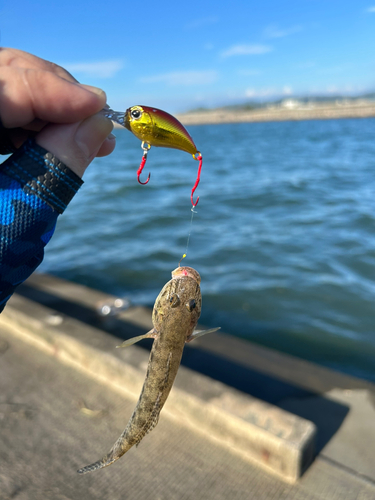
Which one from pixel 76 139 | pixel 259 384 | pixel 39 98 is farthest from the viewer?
pixel 259 384

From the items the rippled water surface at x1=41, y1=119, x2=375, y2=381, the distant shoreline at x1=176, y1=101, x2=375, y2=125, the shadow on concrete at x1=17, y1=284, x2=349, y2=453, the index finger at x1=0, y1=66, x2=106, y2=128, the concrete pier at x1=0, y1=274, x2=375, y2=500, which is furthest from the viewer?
the distant shoreline at x1=176, y1=101, x2=375, y2=125

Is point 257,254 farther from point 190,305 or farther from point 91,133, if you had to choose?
point 91,133

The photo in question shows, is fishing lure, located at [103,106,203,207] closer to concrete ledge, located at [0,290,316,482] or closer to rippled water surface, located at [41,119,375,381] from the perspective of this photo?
concrete ledge, located at [0,290,316,482]

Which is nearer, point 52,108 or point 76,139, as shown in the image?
point 52,108

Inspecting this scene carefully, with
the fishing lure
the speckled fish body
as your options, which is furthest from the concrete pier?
the speckled fish body

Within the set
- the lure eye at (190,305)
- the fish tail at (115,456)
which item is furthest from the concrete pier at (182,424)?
the lure eye at (190,305)

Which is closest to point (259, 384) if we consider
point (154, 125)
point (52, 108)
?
point (154, 125)
